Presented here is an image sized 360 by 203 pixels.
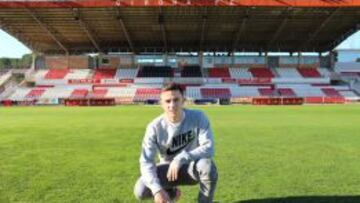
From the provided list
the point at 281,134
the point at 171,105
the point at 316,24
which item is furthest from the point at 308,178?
the point at 316,24

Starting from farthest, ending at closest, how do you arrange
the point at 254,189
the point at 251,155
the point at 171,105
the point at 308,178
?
the point at 251,155 → the point at 308,178 → the point at 254,189 → the point at 171,105

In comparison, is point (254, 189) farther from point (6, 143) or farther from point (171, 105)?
point (6, 143)

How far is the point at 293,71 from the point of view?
71.9 metres

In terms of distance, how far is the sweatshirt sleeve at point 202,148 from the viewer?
5.70 metres

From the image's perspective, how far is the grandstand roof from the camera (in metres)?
52.8

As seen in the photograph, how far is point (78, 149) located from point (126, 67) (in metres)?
59.2

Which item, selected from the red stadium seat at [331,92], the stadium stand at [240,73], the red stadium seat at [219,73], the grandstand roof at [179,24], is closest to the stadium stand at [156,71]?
the grandstand roof at [179,24]

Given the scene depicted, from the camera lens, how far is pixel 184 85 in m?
56.2

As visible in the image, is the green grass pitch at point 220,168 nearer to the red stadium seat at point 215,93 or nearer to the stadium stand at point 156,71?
the red stadium seat at point 215,93

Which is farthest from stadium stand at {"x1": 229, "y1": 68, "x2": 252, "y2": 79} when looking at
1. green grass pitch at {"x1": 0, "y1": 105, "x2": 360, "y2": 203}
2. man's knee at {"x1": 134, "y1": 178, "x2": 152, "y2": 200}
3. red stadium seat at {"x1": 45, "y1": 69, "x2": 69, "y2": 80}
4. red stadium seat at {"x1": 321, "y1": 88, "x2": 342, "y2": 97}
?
man's knee at {"x1": 134, "y1": 178, "x2": 152, "y2": 200}

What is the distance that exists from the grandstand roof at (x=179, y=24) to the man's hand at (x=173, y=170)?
4651 centimetres

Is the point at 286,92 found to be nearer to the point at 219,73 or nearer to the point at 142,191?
the point at 219,73

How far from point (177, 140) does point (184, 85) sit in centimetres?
5040

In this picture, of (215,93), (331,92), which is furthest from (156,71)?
(331,92)
